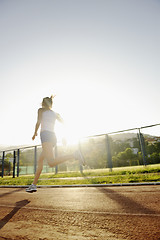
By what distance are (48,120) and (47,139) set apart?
45 cm

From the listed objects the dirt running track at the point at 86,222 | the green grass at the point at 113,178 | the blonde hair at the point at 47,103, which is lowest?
the dirt running track at the point at 86,222

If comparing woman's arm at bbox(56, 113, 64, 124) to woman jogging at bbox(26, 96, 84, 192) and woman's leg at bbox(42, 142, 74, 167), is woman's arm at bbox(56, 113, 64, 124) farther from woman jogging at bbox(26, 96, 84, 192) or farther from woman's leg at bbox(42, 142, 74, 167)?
woman's leg at bbox(42, 142, 74, 167)

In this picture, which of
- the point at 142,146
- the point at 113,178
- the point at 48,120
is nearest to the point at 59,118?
the point at 48,120

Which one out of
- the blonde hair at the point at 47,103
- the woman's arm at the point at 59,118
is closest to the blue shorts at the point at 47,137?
the woman's arm at the point at 59,118

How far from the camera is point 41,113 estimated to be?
4.03 meters

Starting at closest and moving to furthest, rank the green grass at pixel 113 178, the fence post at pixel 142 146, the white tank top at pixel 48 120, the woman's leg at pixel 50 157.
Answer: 1. the woman's leg at pixel 50 157
2. the white tank top at pixel 48 120
3. the green grass at pixel 113 178
4. the fence post at pixel 142 146

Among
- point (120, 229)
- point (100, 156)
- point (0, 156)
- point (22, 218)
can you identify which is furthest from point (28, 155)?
point (120, 229)

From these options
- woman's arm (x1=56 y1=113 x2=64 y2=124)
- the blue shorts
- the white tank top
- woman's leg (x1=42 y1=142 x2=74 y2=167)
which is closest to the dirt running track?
woman's leg (x1=42 y1=142 x2=74 y2=167)

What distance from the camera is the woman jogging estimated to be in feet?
12.4

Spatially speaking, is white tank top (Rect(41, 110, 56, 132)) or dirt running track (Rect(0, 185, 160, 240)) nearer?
dirt running track (Rect(0, 185, 160, 240))

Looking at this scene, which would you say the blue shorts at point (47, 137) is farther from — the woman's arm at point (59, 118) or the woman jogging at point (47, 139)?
the woman's arm at point (59, 118)

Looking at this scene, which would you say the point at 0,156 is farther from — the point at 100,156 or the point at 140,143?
the point at 140,143

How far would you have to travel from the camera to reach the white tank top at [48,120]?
3.93 metres

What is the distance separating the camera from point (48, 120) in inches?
157
